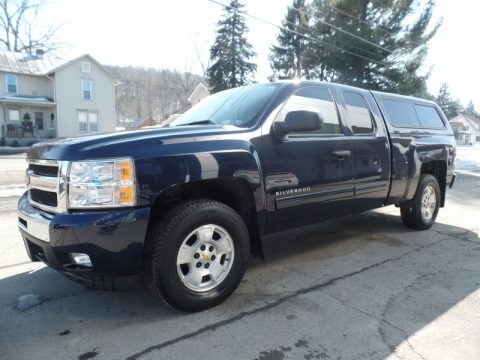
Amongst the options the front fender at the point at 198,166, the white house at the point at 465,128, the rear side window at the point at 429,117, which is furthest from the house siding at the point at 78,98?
the white house at the point at 465,128

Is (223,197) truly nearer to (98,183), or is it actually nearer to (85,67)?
(98,183)

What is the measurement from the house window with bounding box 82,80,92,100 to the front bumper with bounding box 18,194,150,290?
30544 mm

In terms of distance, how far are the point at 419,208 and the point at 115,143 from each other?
4.44 metres

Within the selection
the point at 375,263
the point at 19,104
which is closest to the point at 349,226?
the point at 375,263

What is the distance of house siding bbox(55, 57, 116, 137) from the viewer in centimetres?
2936

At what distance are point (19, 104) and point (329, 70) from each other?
73.3ft

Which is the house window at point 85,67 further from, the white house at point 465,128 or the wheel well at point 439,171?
the white house at point 465,128

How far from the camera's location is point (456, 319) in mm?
3006

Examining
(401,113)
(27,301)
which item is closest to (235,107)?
(27,301)

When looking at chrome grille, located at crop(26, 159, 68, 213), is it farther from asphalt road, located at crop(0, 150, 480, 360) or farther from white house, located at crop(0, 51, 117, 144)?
white house, located at crop(0, 51, 117, 144)

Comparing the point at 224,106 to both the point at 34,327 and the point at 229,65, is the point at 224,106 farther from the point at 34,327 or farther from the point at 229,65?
the point at 229,65

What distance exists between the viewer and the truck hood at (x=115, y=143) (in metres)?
2.62

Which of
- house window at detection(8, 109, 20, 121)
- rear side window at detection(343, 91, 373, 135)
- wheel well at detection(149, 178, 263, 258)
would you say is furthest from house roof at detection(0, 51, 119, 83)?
wheel well at detection(149, 178, 263, 258)

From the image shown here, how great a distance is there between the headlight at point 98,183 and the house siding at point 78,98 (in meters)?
27.8
